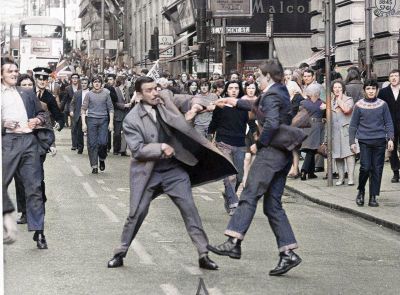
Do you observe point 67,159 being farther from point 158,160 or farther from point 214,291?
point 214,291

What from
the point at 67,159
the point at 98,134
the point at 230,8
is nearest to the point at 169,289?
the point at 98,134

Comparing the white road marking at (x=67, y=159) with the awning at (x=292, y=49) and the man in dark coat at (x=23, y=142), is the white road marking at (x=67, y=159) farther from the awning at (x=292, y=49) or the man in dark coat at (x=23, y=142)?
the awning at (x=292, y=49)

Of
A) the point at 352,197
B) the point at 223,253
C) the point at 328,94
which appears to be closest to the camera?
the point at 223,253

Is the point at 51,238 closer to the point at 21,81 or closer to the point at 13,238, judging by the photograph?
the point at 21,81

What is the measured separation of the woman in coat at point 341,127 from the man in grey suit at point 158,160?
30.0 ft

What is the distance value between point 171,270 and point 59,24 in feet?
206

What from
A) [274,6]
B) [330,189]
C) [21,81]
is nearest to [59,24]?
[274,6]

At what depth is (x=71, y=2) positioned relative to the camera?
18350 centimetres

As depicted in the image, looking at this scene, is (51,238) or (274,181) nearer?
(274,181)

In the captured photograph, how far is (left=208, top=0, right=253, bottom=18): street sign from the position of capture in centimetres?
3866

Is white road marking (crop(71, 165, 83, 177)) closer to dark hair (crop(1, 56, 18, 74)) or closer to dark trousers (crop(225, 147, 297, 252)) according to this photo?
dark hair (crop(1, 56, 18, 74))

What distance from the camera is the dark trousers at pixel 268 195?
10914 mm

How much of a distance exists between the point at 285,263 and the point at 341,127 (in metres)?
10.2

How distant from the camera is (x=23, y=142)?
12.1 metres
